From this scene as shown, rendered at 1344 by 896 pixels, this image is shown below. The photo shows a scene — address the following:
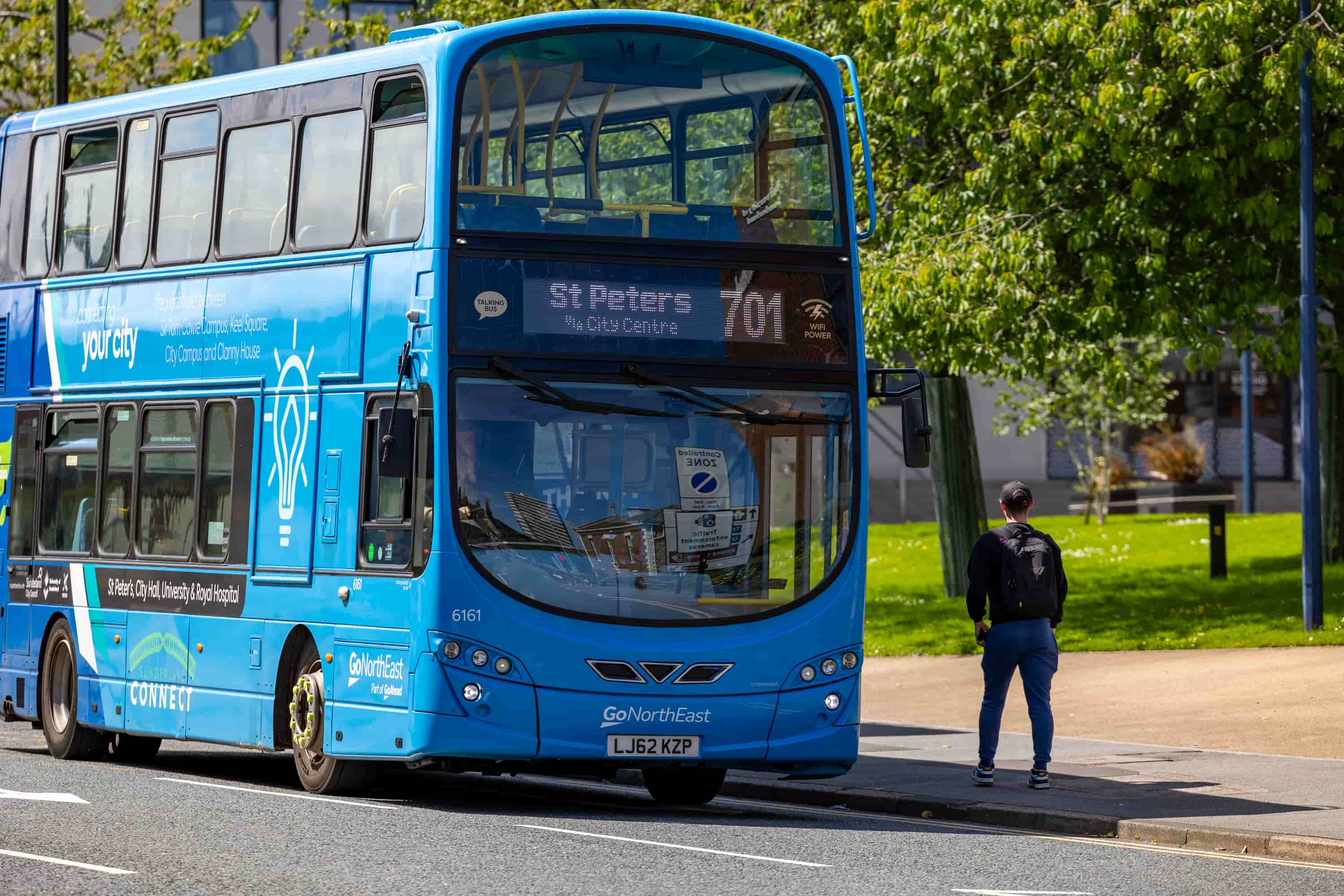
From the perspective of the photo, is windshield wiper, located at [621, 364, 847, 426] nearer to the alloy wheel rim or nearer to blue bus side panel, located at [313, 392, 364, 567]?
blue bus side panel, located at [313, 392, 364, 567]

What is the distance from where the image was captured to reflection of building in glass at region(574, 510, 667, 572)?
11.4 metres

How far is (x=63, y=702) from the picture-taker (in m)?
15.0

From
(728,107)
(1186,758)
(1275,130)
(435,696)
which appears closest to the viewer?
(435,696)

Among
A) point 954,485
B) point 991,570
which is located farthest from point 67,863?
point 954,485

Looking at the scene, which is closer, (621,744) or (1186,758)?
(621,744)

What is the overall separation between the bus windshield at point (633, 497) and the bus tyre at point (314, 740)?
62.4 inches

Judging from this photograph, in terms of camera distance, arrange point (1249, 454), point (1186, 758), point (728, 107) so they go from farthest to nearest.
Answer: point (1249, 454), point (1186, 758), point (728, 107)

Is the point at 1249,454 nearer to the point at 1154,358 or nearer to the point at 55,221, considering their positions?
the point at 1154,358

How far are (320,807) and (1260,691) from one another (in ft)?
28.7

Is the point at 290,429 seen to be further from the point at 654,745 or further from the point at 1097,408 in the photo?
the point at 1097,408

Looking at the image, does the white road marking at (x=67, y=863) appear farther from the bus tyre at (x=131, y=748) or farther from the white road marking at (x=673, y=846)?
the bus tyre at (x=131, y=748)

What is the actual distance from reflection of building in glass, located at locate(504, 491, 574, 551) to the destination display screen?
80 cm

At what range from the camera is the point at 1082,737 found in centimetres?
1565

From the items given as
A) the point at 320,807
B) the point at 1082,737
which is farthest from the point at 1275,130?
the point at 320,807
